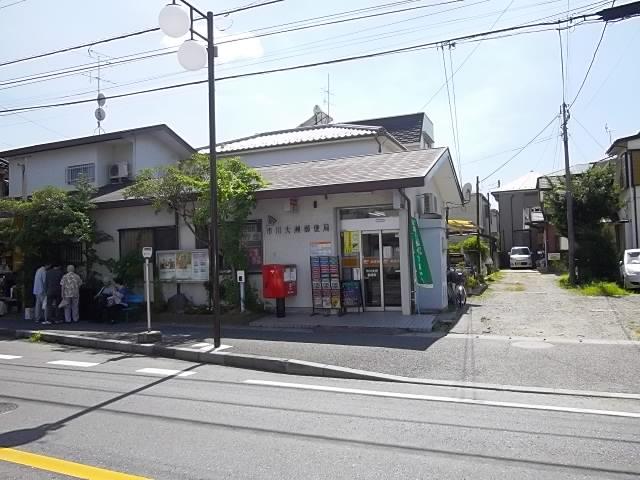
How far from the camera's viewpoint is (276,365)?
28.9 feet

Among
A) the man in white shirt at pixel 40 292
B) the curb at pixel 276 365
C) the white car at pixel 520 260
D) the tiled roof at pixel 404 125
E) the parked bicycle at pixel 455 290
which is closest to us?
the curb at pixel 276 365

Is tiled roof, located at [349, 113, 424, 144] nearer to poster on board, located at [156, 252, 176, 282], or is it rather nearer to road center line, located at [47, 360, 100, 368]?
poster on board, located at [156, 252, 176, 282]

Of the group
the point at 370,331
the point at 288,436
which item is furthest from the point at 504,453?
the point at 370,331

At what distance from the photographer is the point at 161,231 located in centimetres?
1609

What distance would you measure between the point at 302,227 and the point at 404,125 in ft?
58.9

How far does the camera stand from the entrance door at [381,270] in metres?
13.8

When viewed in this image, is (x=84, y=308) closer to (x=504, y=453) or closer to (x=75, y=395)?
(x=75, y=395)

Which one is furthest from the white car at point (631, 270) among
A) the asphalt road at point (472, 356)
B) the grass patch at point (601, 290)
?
the asphalt road at point (472, 356)

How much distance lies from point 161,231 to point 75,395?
947cm

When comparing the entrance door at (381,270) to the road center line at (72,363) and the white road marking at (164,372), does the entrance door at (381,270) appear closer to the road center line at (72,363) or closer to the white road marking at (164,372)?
the white road marking at (164,372)

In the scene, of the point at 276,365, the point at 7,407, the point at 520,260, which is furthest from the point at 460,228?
the point at 520,260

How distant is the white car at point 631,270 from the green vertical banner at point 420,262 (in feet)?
28.9

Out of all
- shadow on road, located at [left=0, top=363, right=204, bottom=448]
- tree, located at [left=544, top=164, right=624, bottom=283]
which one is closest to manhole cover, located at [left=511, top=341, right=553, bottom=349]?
shadow on road, located at [left=0, top=363, right=204, bottom=448]

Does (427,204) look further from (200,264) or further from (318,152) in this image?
(318,152)
